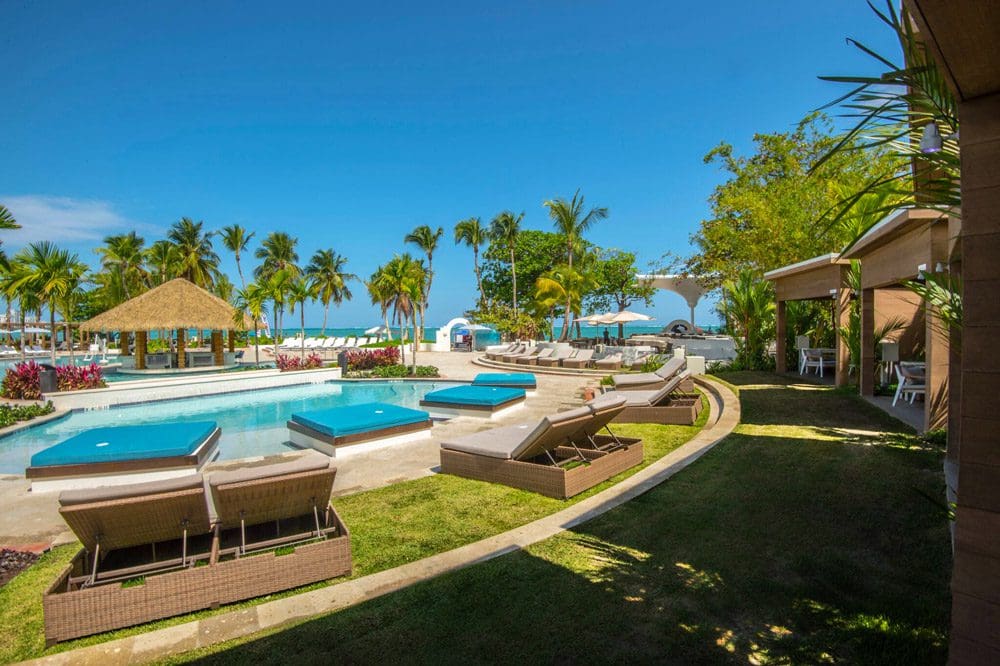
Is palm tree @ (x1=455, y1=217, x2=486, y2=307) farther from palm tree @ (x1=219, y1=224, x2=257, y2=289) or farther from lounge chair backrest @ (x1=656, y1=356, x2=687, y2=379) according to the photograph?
lounge chair backrest @ (x1=656, y1=356, x2=687, y2=379)

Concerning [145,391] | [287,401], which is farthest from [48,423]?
[287,401]

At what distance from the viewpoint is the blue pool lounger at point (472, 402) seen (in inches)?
412

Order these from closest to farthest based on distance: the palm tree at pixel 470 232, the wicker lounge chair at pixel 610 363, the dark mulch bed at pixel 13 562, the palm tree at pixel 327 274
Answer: the dark mulch bed at pixel 13 562
the wicker lounge chair at pixel 610 363
the palm tree at pixel 470 232
the palm tree at pixel 327 274

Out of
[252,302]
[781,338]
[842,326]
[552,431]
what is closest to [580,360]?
[781,338]

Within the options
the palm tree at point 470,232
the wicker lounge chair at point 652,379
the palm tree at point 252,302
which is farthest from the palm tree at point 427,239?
the wicker lounge chair at point 652,379

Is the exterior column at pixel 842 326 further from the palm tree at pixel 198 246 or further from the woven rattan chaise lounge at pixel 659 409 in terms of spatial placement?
the palm tree at pixel 198 246

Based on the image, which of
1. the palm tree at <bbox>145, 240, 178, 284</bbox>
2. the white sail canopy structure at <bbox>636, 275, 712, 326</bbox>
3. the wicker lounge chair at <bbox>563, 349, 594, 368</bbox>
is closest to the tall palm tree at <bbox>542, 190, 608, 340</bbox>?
the white sail canopy structure at <bbox>636, 275, 712, 326</bbox>

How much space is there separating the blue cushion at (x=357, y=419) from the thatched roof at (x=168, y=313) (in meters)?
14.6

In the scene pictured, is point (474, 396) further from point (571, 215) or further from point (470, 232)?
point (470, 232)

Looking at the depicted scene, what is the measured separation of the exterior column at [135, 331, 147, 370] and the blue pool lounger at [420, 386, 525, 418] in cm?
1612

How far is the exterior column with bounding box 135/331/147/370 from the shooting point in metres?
20.7

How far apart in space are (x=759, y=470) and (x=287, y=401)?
13175 millimetres

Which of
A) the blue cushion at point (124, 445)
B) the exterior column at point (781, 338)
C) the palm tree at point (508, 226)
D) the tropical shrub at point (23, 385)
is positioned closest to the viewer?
the blue cushion at point (124, 445)

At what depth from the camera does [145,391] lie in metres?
15.1
